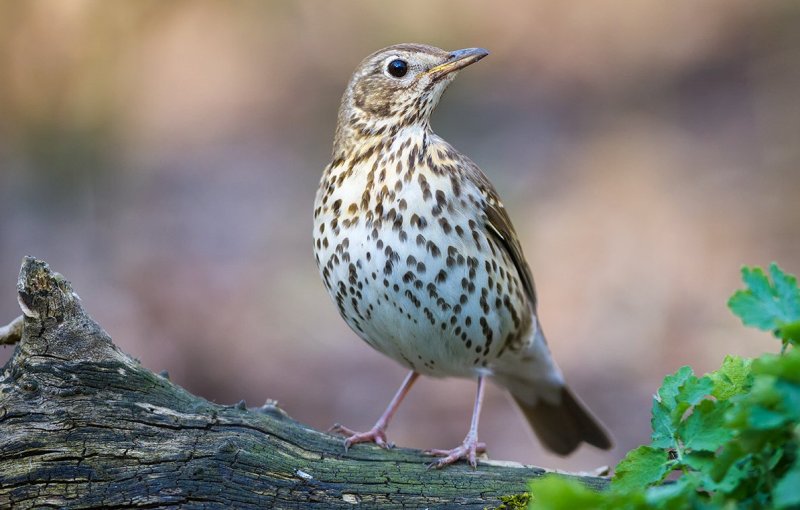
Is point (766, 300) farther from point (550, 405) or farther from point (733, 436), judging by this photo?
point (550, 405)

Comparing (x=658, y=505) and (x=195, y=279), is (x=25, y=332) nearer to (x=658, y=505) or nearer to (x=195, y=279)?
A: (x=658, y=505)

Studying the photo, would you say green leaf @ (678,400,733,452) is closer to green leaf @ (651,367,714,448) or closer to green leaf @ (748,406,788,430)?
green leaf @ (651,367,714,448)

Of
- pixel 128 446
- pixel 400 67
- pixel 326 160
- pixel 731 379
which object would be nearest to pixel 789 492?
pixel 731 379

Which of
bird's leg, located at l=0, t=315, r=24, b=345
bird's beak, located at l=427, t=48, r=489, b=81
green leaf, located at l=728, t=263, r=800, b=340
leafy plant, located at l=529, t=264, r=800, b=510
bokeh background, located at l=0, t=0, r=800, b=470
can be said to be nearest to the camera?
leafy plant, located at l=529, t=264, r=800, b=510

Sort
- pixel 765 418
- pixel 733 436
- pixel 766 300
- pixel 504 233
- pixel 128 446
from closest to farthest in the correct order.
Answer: pixel 765 418 → pixel 766 300 → pixel 733 436 → pixel 128 446 → pixel 504 233

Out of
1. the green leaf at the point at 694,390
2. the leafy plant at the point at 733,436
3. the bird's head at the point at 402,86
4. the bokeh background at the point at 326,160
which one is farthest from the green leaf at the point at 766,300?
the bokeh background at the point at 326,160

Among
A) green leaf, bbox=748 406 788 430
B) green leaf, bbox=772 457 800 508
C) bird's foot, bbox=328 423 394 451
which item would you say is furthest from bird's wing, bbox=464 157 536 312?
green leaf, bbox=772 457 800 508

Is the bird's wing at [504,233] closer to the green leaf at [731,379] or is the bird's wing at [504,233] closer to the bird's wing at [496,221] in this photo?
the bird's wing at [496,221]
